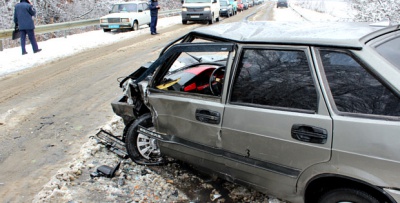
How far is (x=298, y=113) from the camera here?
2527 mm

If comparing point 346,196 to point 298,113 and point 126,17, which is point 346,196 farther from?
point 126,17

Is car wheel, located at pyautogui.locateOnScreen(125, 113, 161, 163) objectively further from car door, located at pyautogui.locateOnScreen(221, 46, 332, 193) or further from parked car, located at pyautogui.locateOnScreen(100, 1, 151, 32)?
parked car, located at pyautogui.locateOnScreen(100, 1, 151, 32)

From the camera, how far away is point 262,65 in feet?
9.29

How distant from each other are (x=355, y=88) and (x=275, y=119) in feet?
2.03

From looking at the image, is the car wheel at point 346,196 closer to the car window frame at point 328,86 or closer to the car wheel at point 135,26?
the car window frame at point 328,86

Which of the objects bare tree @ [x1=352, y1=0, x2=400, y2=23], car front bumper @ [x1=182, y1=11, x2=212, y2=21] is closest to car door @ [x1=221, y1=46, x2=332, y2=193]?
bare tree @ [x1=352, y1=0, x2=400, y2=23]

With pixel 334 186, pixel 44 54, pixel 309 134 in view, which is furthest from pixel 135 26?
pixel 334 186

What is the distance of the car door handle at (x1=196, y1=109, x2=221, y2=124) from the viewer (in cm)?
300

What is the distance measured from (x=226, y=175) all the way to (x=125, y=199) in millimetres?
1116

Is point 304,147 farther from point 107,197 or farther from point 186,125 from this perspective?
point 107,197

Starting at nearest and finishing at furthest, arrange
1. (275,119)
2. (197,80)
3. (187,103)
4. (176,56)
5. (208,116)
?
(275,119) → (208,116) → (187,103) → (176,56) → (197,80)

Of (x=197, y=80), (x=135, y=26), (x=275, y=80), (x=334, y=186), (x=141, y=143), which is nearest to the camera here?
(x=334, y=186)

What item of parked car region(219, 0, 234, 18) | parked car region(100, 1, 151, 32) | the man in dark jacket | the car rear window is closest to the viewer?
the car rear window

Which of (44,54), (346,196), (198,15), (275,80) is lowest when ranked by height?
(44,54)
